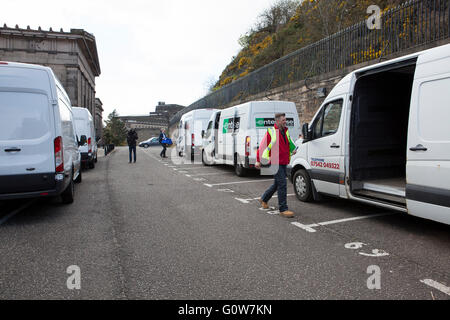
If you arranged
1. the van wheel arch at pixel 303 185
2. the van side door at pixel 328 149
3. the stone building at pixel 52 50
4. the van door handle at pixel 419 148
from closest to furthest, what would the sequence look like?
the van door handle at pixel 419 148 < the van side door at pixel 328 149 < the van wheel arch at pixel 303 185 < the stone building at pixel 52 50

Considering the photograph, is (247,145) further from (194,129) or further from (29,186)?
(194,129)

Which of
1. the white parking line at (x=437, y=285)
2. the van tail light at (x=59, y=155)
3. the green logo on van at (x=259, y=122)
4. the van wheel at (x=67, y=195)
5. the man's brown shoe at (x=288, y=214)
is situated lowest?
the white parking line at (x=437, y=285)

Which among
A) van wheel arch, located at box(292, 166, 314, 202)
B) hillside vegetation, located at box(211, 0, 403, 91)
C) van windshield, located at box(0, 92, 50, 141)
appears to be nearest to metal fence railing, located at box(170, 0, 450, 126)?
hillside vegetation, located at box(211, 0, 403, 91)

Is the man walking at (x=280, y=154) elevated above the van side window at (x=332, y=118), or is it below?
below

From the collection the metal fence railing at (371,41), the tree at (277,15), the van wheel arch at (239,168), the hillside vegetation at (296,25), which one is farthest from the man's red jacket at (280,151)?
the tree at (277,15)

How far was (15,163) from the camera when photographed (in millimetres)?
Answer: 5586

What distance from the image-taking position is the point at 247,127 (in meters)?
10.2

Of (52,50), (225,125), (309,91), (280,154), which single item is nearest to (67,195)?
(280,154)

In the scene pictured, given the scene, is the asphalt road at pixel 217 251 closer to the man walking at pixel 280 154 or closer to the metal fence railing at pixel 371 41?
the man walking at pixel 280 154

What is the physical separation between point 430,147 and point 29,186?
586 centimetres

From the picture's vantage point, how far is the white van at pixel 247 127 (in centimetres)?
1020

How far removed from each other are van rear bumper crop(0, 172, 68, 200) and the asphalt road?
45 cm

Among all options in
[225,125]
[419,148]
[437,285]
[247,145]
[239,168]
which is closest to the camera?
[437,285]

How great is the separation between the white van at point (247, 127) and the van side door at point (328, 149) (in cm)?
353
